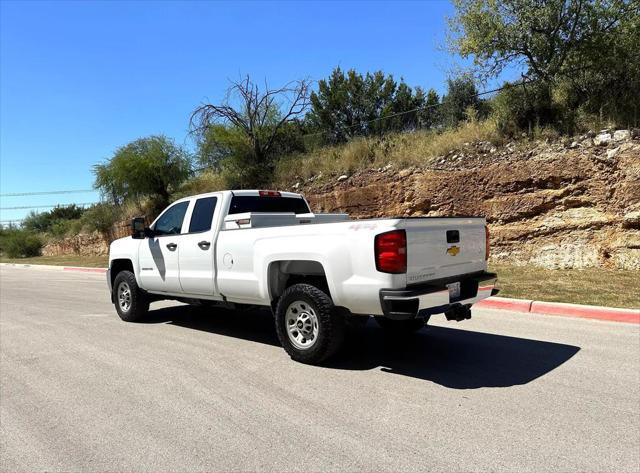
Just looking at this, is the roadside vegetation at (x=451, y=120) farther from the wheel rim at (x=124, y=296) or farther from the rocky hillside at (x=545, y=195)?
the wheel rim at (x=124, y=296)

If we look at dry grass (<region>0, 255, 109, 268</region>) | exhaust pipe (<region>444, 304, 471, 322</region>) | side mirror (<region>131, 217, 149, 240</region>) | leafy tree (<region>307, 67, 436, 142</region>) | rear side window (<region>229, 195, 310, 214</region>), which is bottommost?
exhaust pipe (<region>444, 304, 471, 322</region>)

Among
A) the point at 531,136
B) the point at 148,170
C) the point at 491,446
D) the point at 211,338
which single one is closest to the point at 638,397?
the point at 491,446

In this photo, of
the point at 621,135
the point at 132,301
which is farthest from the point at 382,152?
the point at 132,301

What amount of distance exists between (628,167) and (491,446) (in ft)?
35.5

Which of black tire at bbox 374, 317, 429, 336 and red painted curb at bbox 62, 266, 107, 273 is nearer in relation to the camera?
black tire at bbox 374, 317, 429, 336

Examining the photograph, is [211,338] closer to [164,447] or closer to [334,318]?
[334,318]

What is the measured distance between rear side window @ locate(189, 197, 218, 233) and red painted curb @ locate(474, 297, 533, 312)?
4.79 metres

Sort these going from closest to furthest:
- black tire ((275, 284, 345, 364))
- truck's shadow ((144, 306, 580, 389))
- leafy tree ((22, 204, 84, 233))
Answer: truck's shadow ((144, 306, 580, 389))
black tire ((275, 284, 345, 364))
leafy tree ((22, 204, 84, 233))

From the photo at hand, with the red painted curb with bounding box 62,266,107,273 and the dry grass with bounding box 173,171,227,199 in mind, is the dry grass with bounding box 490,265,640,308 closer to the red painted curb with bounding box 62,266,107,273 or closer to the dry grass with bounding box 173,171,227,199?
the dry grass with bounding box 173,171,227,199

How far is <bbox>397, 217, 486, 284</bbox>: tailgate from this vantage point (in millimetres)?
4902

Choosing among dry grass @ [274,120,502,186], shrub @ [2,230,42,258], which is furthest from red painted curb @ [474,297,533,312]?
shrub @ [2,230,42,258]

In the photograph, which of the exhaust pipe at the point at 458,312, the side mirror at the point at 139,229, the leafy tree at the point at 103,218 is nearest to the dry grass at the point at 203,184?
the leafy tree at the point at 103,218

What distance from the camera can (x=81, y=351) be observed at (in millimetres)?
6406

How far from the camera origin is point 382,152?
701 inches
